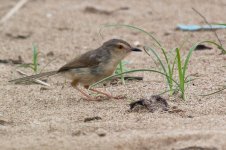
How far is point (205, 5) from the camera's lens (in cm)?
1395

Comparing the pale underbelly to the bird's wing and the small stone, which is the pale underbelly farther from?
the small stone

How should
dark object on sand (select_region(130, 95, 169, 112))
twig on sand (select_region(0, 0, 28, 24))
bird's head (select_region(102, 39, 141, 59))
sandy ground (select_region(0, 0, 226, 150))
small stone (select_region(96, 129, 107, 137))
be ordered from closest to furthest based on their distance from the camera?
sandy ground (select_region(0, 0, 226, 150)) < small stone (select_region(96, 129, 107, 137)) < dark object on sand (select_region(130, 95, 169, 112)) < bird's head (select_region(102, 39, 141, 59)) < twig on sand (select_region(0, 0, 28, 24))

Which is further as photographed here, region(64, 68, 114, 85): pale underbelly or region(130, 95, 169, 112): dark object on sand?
region(64, 68, 114, 85): pale underbelly

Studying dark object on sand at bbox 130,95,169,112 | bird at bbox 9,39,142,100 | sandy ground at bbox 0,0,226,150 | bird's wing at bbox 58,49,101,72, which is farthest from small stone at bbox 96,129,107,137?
bird's wing at bbox 58,49,101,72

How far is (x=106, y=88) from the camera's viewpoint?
29.0ft

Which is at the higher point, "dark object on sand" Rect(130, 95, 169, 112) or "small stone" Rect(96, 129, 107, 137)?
"dark object on sand" Rect(130, 95, 169, 112)

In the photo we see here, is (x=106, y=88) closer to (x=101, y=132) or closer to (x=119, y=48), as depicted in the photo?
(x=119, y=48)

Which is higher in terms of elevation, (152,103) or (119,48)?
(119,48)

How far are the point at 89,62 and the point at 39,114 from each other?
57.5 inches

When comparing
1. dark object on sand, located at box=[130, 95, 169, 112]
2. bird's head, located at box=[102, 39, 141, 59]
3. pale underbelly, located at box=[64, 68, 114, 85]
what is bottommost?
dark object on sand, located at box=[130, 95, 169, 112]

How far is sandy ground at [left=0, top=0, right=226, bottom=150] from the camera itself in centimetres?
611

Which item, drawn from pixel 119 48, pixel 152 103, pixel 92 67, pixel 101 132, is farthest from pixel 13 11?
pixel 101 132

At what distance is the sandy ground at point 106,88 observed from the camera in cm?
611

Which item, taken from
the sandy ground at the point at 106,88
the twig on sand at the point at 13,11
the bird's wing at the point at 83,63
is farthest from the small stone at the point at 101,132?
the twig on sand at the point at 13,11
